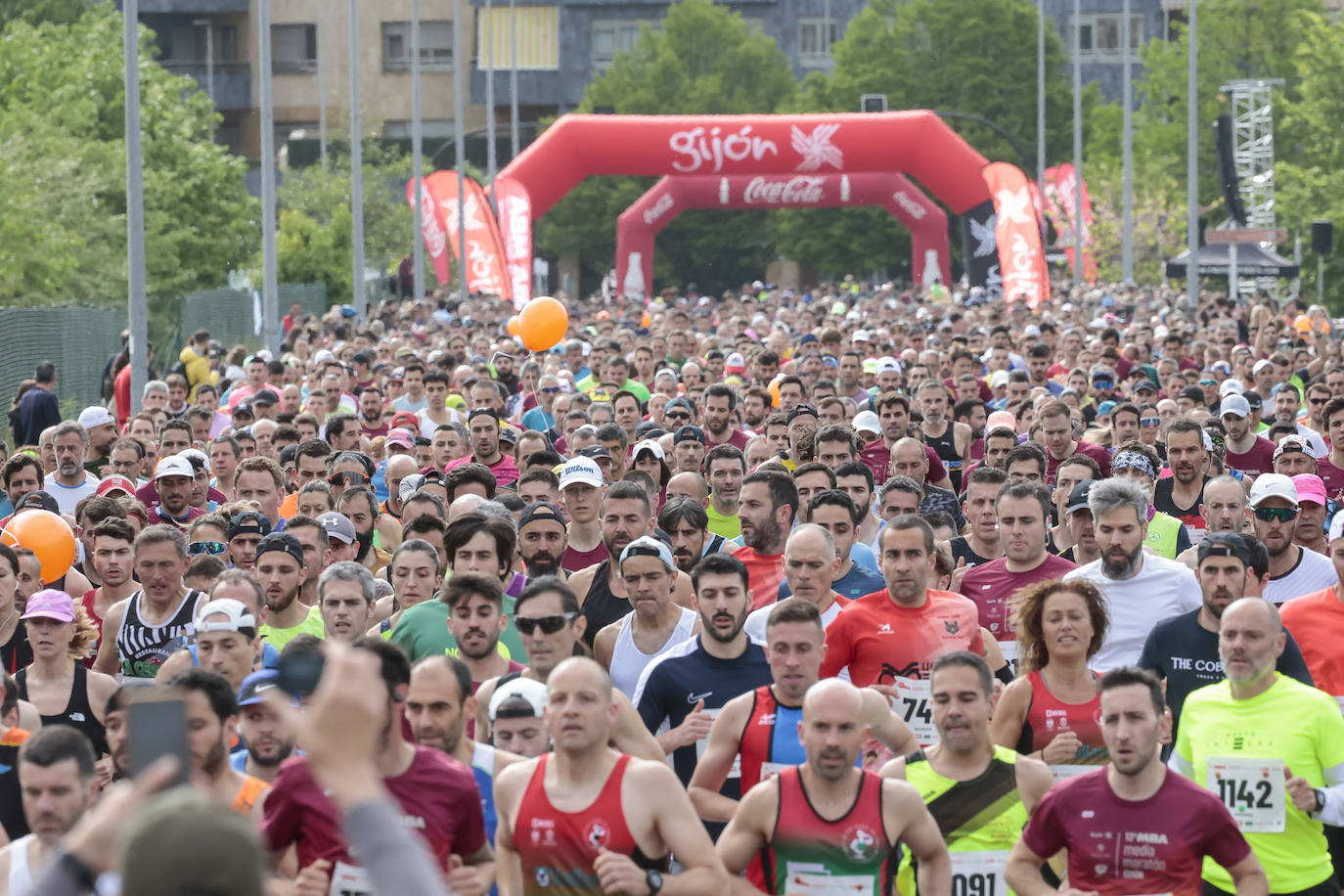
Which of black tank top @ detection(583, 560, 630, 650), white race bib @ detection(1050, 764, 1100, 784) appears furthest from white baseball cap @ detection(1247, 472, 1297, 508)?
black tank top @ detection(583, 560, 630, 650)

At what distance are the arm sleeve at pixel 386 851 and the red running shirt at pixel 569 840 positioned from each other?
9.05 feet

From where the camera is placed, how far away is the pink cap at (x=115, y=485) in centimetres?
1276

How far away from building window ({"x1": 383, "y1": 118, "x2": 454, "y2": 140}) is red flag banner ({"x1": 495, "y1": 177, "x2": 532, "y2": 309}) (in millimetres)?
39775

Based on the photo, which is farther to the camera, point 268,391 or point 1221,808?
point 268,391

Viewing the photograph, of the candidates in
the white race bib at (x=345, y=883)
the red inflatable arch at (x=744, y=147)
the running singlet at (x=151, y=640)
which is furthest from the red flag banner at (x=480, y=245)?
the white race bib at (x=345, y=883)

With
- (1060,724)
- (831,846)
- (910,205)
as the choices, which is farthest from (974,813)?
(910,205)

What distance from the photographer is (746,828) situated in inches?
249

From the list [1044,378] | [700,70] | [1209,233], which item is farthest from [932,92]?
[1044,378]

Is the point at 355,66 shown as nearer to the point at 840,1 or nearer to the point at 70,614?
the point at 70,614

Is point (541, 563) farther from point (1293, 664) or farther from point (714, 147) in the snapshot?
point (714, 147)

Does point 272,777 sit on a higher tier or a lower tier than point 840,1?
lower

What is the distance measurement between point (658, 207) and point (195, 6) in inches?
1349

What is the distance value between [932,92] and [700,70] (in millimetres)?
8353

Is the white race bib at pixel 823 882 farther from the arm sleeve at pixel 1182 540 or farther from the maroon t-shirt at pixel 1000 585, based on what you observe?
the arm sleeve at pixel 1182 540
